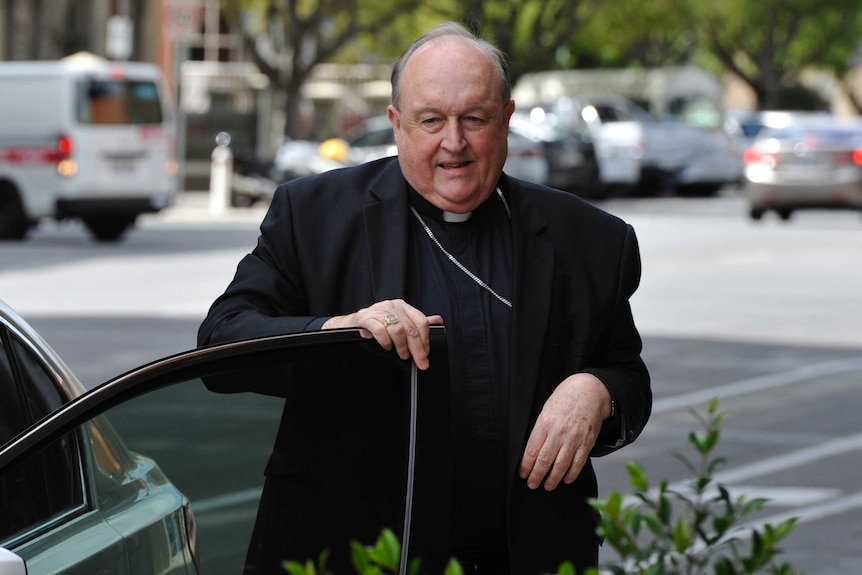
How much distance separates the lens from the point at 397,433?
2670 millimetres

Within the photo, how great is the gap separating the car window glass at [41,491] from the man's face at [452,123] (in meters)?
0.83

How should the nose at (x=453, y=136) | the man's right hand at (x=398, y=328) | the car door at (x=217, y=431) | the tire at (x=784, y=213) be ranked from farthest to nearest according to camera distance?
the tire at (x=784, y=213)
the nose at (x=453, y=136)
the man's right hand at (x=398, y=328)
the car door at (x=217, y=431)

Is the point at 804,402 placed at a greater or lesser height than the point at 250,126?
greater

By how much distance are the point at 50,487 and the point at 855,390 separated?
8685mm

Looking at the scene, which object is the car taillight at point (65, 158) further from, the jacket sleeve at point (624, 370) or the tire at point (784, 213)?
the jacket sleeve at point (624, 370)

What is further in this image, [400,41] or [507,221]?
[400,41]

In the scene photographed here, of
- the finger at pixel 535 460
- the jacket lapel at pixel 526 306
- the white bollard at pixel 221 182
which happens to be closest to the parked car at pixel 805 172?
the white bollard at pixel 221 182

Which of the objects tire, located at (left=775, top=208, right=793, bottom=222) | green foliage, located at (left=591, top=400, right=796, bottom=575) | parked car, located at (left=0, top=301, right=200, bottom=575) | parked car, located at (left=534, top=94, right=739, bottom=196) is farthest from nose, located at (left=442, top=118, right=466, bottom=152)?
parked car, located at (left=534, top=94, right=739, bottom=196)

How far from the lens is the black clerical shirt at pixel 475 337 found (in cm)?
308

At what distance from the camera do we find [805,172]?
87.1ft

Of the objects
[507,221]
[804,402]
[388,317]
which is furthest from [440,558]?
[804,402]

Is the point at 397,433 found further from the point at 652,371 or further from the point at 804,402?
the point at 652,371

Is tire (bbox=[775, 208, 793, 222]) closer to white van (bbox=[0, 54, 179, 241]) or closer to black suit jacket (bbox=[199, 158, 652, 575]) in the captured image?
white van (bbox=[0, 54, 179, 241])

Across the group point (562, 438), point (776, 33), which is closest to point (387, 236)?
point (562, 438)
